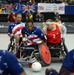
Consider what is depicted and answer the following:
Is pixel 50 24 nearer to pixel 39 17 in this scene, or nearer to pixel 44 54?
pixel 44 54

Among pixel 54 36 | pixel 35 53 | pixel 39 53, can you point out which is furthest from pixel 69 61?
pixel 54 36

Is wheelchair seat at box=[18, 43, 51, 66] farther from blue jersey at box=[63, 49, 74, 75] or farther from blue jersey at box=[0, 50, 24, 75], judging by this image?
blue jersey at box=[0, 50, 24, 75]

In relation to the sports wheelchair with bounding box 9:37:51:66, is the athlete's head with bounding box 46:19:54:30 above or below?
above

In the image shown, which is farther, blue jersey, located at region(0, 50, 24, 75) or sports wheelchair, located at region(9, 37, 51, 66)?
sports wheelchair, located at region(9, 37, 51, 66)

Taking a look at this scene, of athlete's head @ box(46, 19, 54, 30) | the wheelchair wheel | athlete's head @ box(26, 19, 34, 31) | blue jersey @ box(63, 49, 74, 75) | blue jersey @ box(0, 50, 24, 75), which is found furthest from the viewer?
athlete's head @ box(46, 19, 54, 30)

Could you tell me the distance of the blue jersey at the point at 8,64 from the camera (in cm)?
225

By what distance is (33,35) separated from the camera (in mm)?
7555

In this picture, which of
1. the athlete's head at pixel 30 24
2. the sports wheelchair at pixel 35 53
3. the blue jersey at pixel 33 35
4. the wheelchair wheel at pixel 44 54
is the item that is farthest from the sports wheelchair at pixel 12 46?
the wheelchair wheel at pixel 44 54

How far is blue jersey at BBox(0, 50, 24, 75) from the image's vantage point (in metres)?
2.25

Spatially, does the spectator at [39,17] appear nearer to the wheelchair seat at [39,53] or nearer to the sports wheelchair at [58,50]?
the sports wheelchair at [58,50]

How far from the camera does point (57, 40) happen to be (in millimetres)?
7770

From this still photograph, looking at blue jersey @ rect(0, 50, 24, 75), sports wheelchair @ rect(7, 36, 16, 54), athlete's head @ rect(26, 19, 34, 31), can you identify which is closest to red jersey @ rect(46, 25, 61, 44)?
athlete's head @ rect(26, 19, 34, 31)

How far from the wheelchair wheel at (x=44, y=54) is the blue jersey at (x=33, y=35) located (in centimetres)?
31

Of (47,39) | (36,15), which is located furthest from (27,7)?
(47,39)
